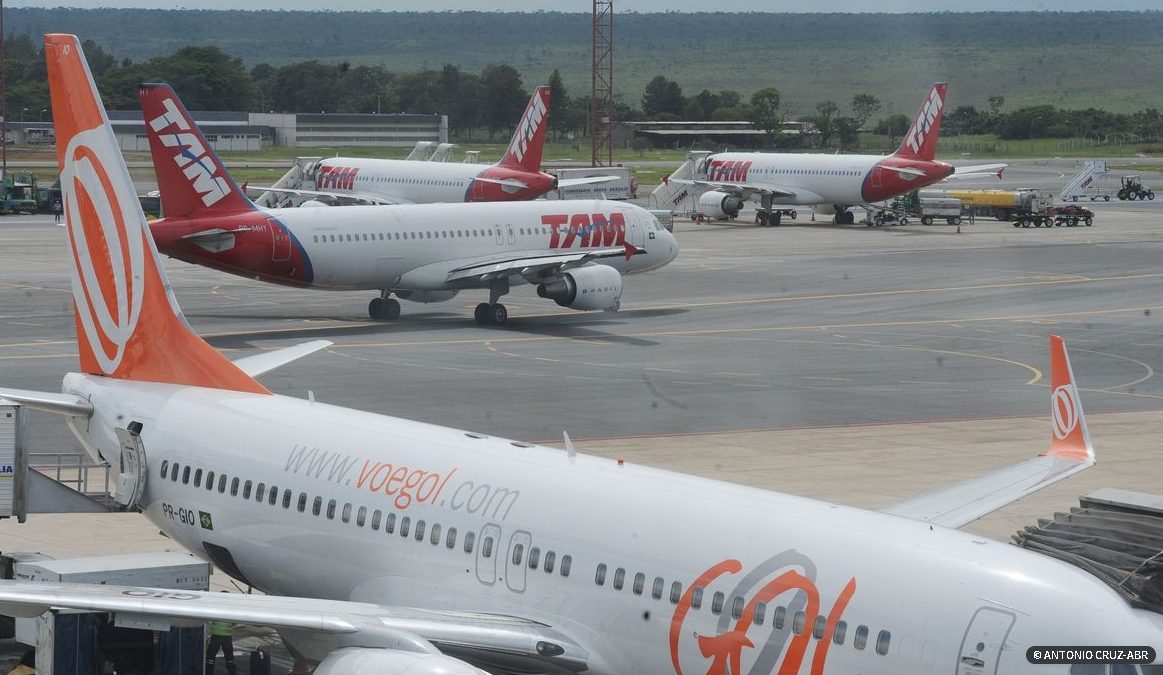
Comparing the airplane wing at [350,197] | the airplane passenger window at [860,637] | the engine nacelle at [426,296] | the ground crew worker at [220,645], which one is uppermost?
the airplane passenger window at [860,637]

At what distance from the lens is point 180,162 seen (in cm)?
5491

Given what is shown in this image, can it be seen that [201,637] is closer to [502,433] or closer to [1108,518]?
[1108,518]

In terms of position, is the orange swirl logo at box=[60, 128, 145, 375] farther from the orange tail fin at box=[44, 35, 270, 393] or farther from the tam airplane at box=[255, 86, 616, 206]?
the tam airplane at box=[255, 86, 616, 206]

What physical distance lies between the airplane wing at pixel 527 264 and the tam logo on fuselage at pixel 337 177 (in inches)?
1836

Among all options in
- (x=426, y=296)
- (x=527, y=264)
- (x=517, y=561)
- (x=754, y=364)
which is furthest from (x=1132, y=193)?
(x=517, y=561)

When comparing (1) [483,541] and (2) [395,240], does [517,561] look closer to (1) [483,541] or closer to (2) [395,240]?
(1) [483,541]

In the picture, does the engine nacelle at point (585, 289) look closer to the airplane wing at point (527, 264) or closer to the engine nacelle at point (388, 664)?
the airplane wing at point (527, 264)

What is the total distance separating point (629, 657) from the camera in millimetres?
18312

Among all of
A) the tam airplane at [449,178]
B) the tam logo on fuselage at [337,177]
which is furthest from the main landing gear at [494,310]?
the tam logo on fuselage at [337,177]

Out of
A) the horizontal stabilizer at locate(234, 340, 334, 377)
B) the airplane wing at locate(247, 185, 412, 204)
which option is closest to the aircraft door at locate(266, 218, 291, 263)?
the horizontal stabilizer at locate(234, 340, 334, 377)

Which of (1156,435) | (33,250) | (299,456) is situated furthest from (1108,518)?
(33,250)

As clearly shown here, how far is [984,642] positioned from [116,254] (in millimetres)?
16616

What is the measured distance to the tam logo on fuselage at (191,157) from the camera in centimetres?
5444

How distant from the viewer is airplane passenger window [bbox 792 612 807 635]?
54.5 feet
